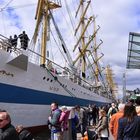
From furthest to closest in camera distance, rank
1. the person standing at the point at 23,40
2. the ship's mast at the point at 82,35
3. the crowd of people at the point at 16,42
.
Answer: the ship's mast at the point at 82,35 < the person standing at the point at 23,40 < the crowd of people at the point at 16,42

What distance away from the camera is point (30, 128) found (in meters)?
16.6

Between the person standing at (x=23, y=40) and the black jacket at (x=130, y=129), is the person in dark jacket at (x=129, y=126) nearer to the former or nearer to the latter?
the black jacket at (x=130, y=129)

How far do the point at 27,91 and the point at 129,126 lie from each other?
409 inches

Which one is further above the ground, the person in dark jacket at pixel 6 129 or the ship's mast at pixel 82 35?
the ship's mast at pixel 82 35

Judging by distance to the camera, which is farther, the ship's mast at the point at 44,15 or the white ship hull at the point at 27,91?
the ship's mast at the point at 44,15

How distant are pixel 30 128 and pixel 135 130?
10706 millimetres

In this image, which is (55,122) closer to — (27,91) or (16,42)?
(27,91)

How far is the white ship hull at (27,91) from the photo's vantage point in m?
14.7

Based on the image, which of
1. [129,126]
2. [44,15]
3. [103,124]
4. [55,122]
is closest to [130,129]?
[129,126]

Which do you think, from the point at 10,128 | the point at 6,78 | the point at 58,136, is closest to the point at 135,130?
the point at 10,128

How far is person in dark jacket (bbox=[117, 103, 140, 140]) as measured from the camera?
253 inches

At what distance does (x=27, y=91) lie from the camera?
16469mm

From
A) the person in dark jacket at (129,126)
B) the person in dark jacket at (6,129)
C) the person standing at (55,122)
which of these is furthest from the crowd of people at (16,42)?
the person in dark jacket at (6,129)

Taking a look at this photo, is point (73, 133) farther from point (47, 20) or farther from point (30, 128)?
point (47, 20)
